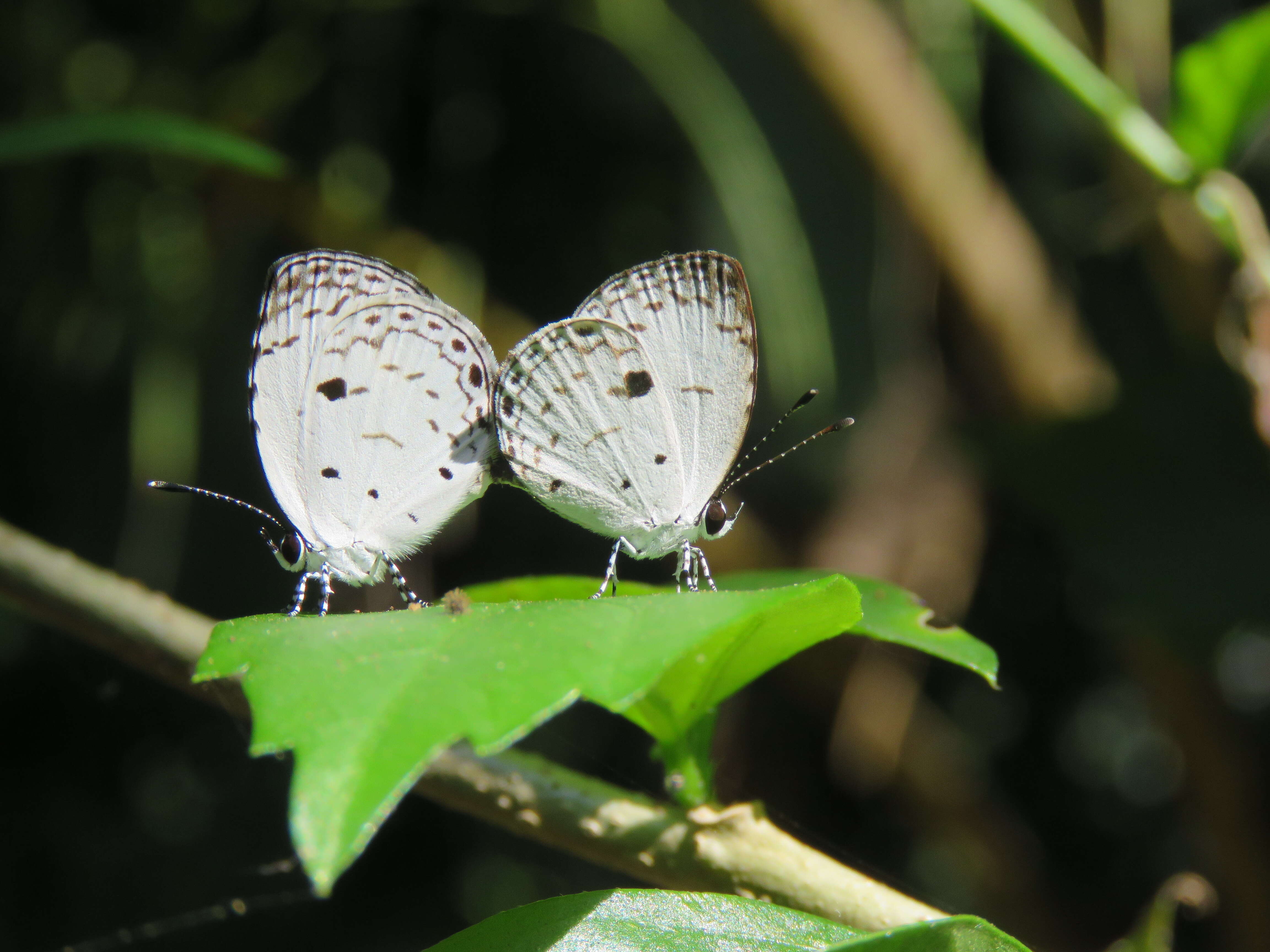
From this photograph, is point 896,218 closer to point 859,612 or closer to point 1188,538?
point 1188,538

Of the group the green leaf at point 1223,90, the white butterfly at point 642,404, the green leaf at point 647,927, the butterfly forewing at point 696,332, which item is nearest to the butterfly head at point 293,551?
the white butterfly at point 642,404

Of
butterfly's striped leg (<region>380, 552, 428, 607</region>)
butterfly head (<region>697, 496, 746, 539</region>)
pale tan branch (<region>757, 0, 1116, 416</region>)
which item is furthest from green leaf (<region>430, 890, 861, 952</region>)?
pale tan branch (<region>757, 0, 1116, 416</region>)

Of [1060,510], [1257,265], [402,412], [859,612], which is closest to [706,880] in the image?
[859,612]

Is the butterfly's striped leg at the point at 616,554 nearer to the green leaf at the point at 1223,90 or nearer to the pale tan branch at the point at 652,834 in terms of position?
the pale tan branch at the point at 652,834

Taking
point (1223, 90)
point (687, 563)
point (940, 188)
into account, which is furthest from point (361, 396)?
point (940, 188)

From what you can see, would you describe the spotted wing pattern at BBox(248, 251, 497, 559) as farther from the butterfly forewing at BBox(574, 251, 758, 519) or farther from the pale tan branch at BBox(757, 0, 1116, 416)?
the pale tan branch at BBox(757, 0, 1116, 416)

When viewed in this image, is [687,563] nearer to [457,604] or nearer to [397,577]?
[397,577]
